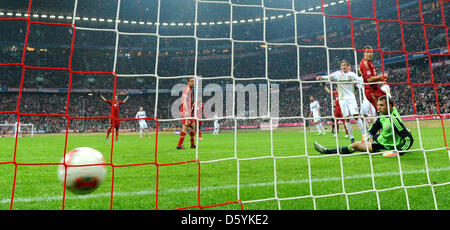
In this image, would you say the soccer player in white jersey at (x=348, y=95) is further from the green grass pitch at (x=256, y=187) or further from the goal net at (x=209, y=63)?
the goal net at (x=209, y=63)

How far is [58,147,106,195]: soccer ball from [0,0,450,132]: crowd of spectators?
22.0 metres

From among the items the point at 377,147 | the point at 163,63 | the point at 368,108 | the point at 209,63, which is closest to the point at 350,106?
the point at 368,108

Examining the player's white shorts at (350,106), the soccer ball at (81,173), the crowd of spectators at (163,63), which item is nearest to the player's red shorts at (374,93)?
the player's white shorts at (350,106)

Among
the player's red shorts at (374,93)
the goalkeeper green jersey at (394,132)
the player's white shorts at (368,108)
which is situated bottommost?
the goalkeeper green jersey at (394,132)

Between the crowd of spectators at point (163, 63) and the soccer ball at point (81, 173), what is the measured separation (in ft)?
72.1

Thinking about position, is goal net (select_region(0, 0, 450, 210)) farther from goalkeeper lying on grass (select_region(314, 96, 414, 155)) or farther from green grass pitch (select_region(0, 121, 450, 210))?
green grass pitch (select_region(0, 121, 450, 210))

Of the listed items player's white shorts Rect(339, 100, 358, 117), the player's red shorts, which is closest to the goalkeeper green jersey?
the player's red shorts

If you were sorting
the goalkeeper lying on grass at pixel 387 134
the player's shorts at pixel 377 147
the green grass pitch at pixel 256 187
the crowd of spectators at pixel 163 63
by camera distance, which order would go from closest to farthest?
1. the green grass pitch at pixel 256 187
2. the goalkeeper lying on grass at pixel 387 134
3. the player's shorts at pixel 377 147
4. the crowd of spectators at pixel 163 63

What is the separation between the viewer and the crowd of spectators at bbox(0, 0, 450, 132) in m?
26.5

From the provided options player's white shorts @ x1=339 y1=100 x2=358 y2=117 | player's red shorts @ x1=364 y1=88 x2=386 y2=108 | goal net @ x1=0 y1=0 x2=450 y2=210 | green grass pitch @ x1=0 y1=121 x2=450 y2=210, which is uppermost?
goal net @ x1=0 y1=0 x2=450 y2=210

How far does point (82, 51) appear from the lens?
32.7 meters

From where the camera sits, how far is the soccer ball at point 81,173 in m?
2.68

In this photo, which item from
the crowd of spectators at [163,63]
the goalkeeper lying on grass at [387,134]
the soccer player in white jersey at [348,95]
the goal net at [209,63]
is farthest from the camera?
the crowd of spectators at [163,63]

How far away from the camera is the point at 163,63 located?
3528cm
